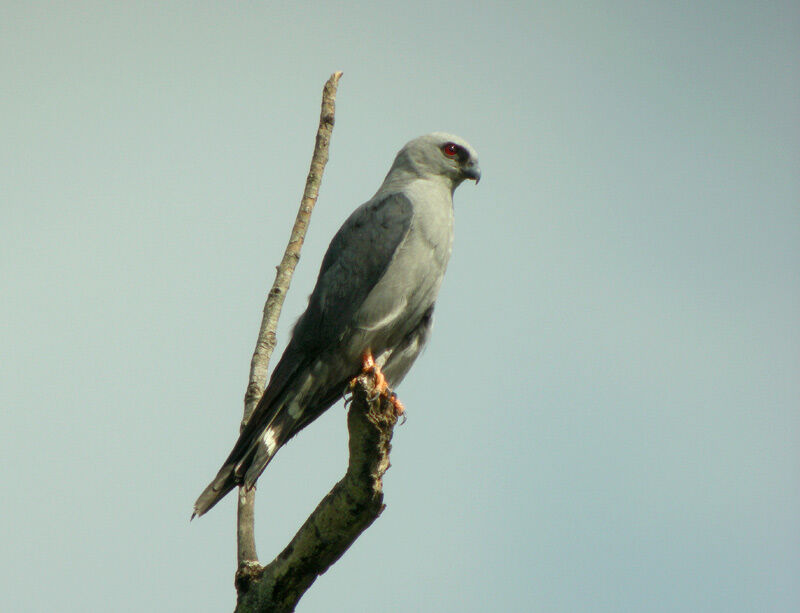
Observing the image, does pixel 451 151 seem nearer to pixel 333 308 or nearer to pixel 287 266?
pixel 333 308

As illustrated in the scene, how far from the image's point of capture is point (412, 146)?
20.9 ft

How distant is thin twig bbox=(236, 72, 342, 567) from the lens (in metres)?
4.79

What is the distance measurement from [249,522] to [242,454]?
0.58 m

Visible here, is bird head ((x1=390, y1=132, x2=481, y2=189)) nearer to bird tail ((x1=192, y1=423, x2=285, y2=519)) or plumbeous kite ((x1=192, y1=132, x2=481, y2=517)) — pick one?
plumbeous kite ((x1=192, y1=132, x2=481, y2=517))

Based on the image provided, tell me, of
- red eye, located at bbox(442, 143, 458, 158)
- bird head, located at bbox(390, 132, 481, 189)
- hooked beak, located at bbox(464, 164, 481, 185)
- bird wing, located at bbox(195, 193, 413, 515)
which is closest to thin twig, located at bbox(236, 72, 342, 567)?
bird wing, located at bbox(195, 193, 413, 515)

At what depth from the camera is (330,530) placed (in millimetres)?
3373

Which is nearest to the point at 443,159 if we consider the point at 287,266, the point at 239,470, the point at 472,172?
the point at 472,172

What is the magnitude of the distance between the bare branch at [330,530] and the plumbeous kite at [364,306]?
1444mm

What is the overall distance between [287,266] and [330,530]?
2.01 m

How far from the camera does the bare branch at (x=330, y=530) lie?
133 inches

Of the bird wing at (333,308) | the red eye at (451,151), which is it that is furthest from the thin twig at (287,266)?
the red eye at (451,151)

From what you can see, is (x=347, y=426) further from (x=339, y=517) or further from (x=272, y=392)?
(x=272, y=392)

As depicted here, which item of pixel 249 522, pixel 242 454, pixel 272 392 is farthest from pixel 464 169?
pixel 249 522

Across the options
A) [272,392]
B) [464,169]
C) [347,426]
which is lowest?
[347,426]
